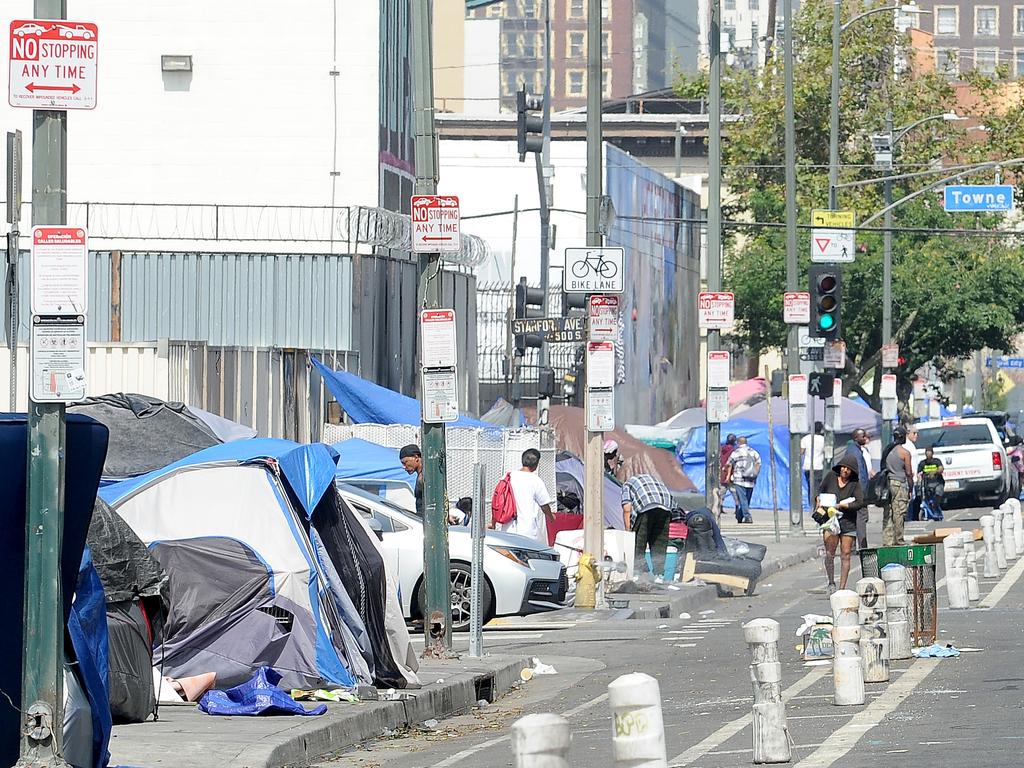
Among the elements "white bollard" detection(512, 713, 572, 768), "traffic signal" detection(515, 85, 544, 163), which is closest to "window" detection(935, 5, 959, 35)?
"traffic signal" detection(515, 85, 544, 163)

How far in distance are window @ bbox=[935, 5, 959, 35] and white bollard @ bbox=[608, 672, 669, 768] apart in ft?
538

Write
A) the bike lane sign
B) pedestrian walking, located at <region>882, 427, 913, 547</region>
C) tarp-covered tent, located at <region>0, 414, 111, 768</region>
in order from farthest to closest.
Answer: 1. pedestrian walking, located at <region>882, 427, 913, 547</region>
2. the bike lane sign
3. tarp-covered tent, located at <region>0, 414, 111, 768</region>

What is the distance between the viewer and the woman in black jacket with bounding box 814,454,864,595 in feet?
73.6

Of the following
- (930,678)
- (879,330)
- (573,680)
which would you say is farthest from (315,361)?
(879,330)

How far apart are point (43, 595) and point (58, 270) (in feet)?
5.12

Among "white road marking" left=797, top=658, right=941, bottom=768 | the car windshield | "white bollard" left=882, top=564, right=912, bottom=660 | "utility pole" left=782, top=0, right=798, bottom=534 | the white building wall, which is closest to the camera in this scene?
"white road marking" left=797, top=658, right=941, bottom=768

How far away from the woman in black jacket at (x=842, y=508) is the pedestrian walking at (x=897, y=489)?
5535 mm

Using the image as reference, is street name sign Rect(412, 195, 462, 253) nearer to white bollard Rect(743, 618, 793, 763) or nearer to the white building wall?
white bollard Rect(743, 618, 793, 763)

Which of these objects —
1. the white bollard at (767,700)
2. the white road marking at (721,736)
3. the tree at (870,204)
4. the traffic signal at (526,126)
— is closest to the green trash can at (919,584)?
the white road marking at (721,736)

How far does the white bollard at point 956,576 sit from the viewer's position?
2031 cm

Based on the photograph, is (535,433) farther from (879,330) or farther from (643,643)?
(879,330)

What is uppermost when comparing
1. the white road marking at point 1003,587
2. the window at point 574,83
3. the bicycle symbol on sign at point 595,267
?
the window at point 574,83

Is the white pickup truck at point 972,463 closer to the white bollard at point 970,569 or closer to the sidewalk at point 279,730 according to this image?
the white bollard at point 970,569

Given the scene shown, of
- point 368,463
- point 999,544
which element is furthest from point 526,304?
point 999,544
